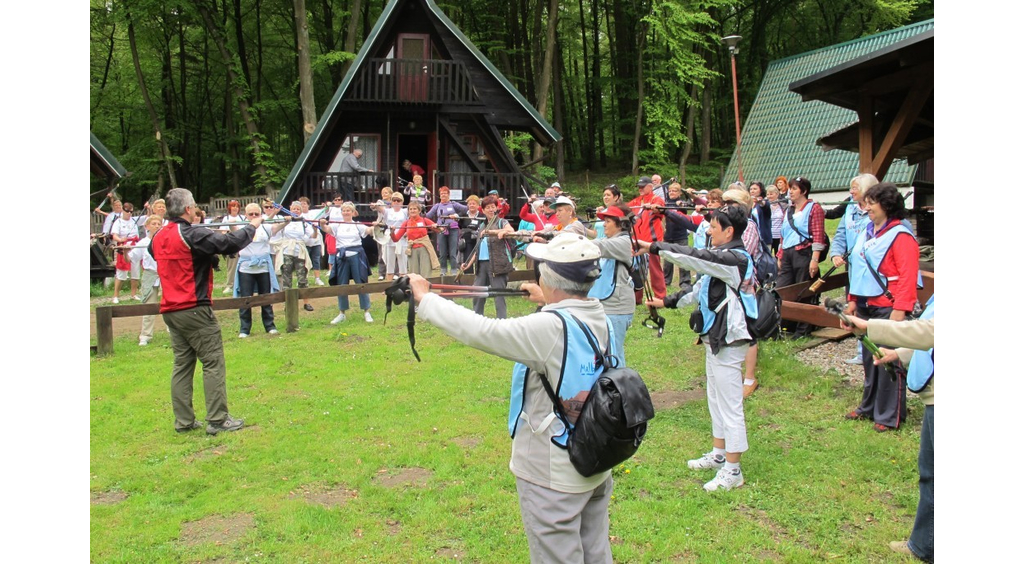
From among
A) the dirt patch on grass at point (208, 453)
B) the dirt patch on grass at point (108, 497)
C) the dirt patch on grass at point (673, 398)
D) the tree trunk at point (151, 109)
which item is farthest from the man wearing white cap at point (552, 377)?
the tree trunk at point (151, 109)

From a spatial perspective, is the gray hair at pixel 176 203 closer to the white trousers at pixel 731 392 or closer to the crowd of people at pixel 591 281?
the crowd of people at pixel 591 281

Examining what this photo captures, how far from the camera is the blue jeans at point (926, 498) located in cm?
464

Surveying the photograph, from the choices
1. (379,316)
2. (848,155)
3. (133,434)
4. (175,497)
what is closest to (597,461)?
(175,497)

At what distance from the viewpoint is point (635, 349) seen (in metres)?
10.5

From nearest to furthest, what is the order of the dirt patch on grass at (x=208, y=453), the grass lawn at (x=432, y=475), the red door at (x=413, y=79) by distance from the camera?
1. the grass lawn at (x=432, y=475)
2. the dirt patch on grass at (x=208, y=453)
3. the red door at (x=413, y=79)

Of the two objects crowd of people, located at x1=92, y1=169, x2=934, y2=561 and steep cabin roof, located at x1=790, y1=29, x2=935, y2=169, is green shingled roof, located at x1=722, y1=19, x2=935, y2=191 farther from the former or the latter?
steep cabin roof, located at x1=790, y1=29, x2=935, y2=169

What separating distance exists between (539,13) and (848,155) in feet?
47.7

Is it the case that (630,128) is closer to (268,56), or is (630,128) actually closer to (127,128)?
(268,56)

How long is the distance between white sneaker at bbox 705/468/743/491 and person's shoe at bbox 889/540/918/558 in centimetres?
122

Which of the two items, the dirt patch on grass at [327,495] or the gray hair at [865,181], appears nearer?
the dirt patch on grass at [327,495]

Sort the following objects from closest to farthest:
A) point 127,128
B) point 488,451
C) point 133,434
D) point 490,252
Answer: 1. point 488,451
2. point 133,434
3. point 490,252
4. point 127,128

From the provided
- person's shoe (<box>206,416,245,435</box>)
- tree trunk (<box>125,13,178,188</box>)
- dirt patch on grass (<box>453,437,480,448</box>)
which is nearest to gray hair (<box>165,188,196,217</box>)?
person's shoe (<box>206,416,245,435</box>)

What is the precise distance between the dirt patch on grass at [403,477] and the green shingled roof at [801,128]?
73.6 ft

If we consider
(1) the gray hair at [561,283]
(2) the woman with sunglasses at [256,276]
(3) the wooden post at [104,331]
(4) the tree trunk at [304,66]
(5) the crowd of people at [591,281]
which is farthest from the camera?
(4) the tree trunk at [304,66]
